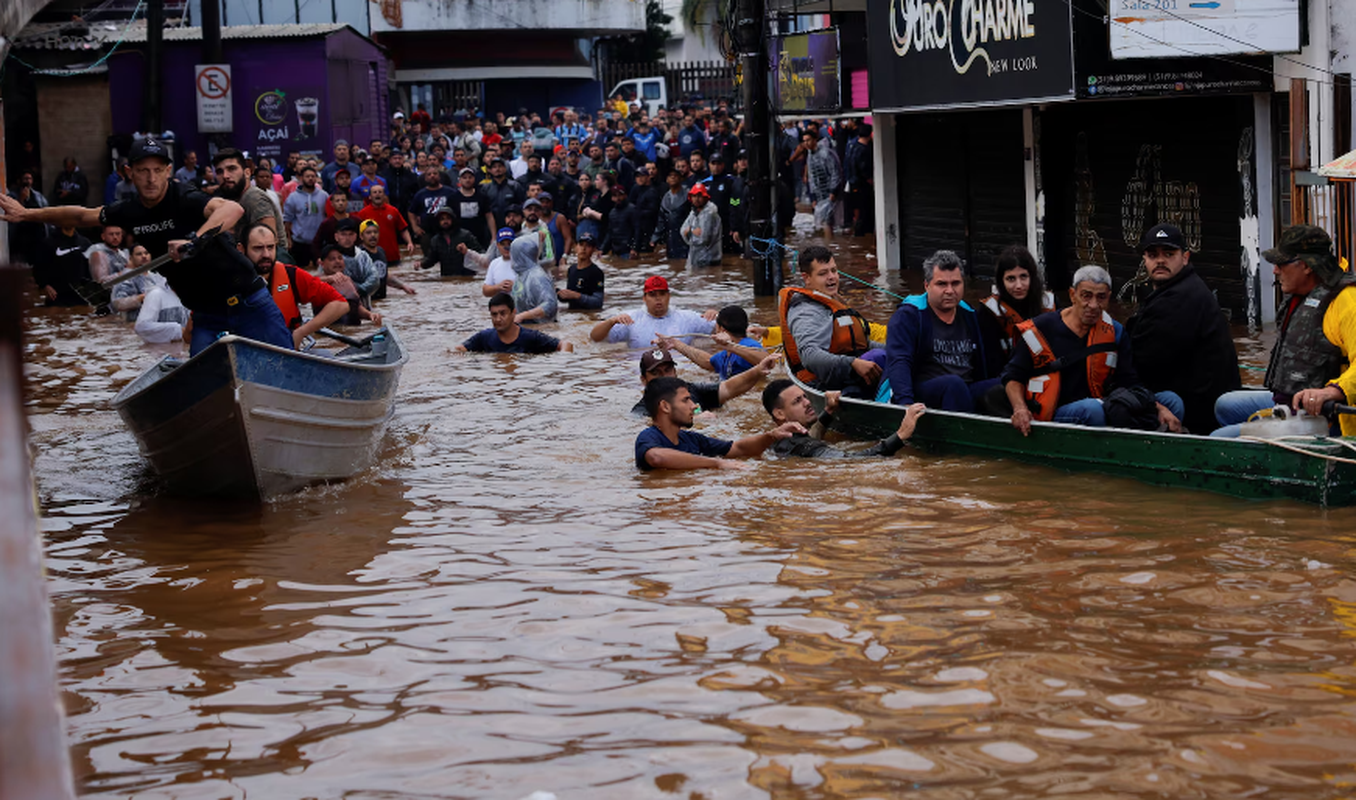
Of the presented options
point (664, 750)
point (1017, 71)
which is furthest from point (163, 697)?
point (1017, 71)

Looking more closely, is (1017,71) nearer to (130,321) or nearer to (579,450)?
(579,450)

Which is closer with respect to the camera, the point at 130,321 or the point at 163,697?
the point at 163,697

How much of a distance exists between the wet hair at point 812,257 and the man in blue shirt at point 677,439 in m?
1.66

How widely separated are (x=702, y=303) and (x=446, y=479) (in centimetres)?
1024

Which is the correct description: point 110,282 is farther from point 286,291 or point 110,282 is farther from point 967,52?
point 967,52

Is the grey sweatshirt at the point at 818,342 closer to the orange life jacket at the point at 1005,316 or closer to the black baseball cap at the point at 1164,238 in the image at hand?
the orange life jacket at the point at 1005,316

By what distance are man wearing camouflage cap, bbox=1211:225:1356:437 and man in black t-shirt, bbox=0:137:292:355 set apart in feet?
20.0

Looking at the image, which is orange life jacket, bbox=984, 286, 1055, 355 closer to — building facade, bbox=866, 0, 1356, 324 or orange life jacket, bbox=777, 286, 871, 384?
orange life jacket, bbox=777, 286, 871, 384

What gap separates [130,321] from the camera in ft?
69.5

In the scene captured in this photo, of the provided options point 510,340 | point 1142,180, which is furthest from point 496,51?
point 510,340

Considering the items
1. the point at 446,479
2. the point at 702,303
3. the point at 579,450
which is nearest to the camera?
the point at 446,479

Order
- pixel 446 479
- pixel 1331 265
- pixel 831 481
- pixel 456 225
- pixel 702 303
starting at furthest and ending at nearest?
pixel 456 225 → pixel 702 303 → pixel 446 479 → pixel 831 481 → pixel 1331 265

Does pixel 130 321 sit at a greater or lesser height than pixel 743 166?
lesser

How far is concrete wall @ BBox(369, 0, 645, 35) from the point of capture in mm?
54531
